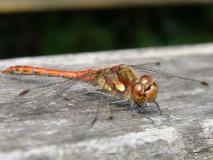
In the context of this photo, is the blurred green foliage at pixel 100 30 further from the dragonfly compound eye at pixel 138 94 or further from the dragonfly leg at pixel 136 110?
the dragonfly leg at pixel 136 110

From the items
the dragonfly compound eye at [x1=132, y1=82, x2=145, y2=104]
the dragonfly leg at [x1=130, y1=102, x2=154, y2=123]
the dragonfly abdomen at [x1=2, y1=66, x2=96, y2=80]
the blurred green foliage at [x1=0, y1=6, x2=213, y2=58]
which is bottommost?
the dragonfly leg at [x1=130, y1=102, x2=154, y2=123]

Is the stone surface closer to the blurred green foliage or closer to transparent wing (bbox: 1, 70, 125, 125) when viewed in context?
transparent wing (bbox: 1, 70, 125, 125)

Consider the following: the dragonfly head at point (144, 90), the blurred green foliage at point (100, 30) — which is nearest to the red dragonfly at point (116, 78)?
the dragonfly head at point (144, 90)

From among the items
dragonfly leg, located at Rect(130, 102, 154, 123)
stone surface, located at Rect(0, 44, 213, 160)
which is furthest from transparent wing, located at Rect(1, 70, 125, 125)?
dragonfly leg, located at Rect(130, 102, 154, 123)

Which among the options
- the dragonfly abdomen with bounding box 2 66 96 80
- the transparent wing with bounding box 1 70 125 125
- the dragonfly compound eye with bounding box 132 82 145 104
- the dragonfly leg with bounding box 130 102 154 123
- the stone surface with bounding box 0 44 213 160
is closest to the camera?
the stone surface with bounding box 0 44 213 160

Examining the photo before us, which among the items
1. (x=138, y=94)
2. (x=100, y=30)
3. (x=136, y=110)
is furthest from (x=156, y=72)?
(x=100, y=30)

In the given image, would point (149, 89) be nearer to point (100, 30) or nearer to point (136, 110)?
point (136, 110)

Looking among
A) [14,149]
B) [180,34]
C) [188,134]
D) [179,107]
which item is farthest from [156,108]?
[180,34]
